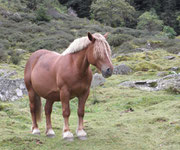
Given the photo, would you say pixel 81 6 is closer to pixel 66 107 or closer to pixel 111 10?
pixel 111 10

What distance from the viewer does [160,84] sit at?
10.4m

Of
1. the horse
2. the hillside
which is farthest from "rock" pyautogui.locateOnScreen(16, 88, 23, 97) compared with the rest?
the horse

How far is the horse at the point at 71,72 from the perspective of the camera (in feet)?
15.3

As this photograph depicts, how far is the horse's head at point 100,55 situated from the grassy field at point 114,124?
1433mm

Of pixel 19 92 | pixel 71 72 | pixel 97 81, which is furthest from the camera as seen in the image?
pixel 97 81

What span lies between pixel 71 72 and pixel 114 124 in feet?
6.90

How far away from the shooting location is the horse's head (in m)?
4.57

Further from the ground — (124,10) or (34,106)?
(34,106)

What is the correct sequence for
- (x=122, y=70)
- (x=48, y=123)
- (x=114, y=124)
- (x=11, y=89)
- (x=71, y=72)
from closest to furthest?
(x=71, y=72), (x=48, y=123), (x=114, y=124), (x=11, y=89), (x=122, y=70)

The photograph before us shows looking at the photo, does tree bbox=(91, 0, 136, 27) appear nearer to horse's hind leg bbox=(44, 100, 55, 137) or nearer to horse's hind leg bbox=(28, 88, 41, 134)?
horse's hind leg bbox=(28, 88, 41, 134)

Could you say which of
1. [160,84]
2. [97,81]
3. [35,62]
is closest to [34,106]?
[35,62]

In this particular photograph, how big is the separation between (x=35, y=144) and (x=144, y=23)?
1717 inches

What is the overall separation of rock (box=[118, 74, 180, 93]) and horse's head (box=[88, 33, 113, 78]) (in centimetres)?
589

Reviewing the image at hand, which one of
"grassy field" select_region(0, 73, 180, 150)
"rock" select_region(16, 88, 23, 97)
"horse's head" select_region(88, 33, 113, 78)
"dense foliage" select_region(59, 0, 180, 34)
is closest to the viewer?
"horse's head" select_region(88, 33, 113, 78)
